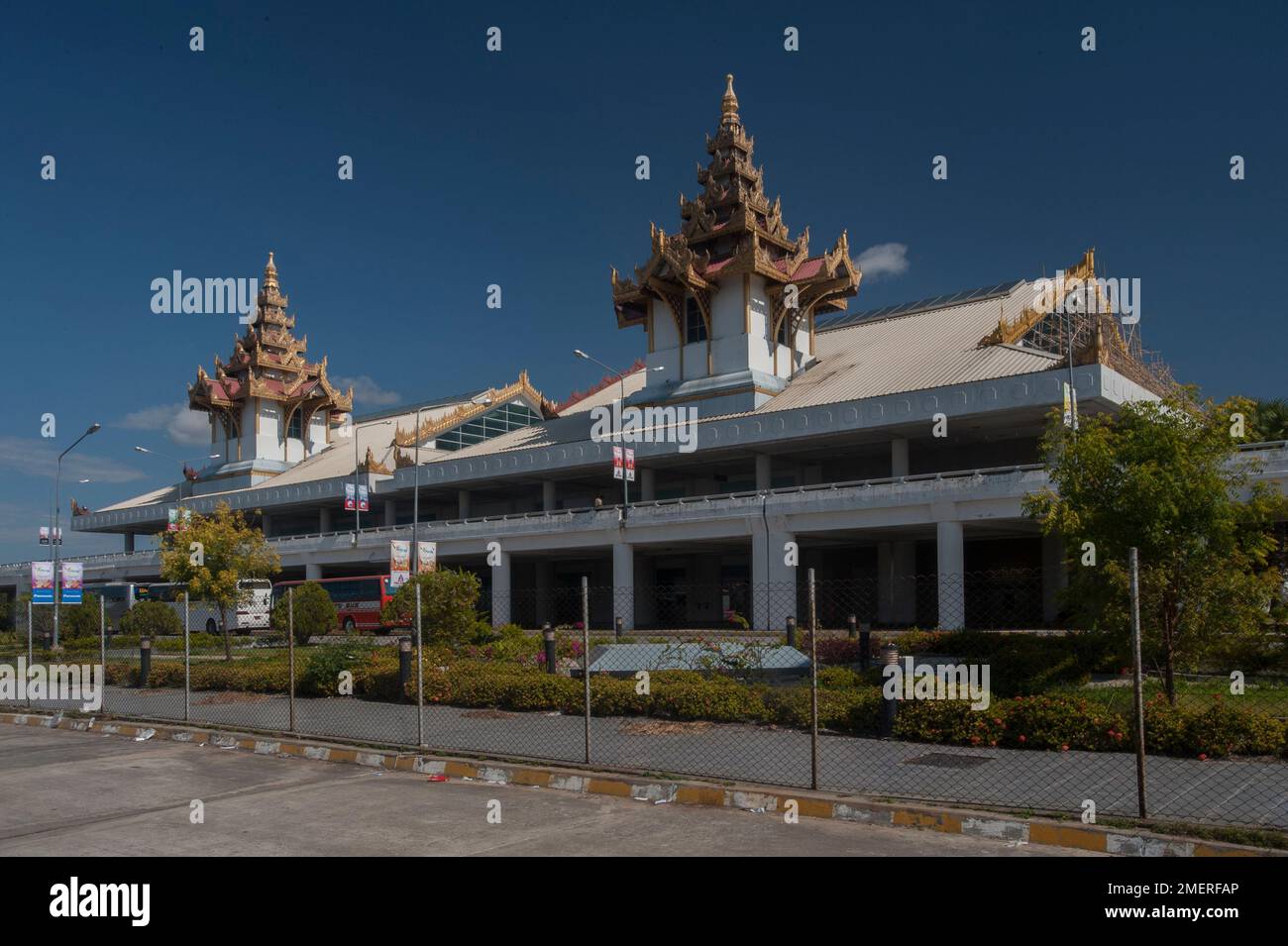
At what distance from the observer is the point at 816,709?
11828mm

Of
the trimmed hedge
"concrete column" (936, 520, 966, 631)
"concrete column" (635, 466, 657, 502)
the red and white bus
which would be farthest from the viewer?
"concrete column" (635, 466, 657, 502)

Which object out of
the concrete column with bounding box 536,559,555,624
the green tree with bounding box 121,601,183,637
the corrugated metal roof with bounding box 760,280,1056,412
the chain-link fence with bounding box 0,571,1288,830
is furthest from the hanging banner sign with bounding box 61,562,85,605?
the corrugated metal roof with bounding box 760,280,1056,412

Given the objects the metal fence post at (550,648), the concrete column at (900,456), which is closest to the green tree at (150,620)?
the metal fence post at (550,648)

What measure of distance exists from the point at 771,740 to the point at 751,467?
3956 centimetres

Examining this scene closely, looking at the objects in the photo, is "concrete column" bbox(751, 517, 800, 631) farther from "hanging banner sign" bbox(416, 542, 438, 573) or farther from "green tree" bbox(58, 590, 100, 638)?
"green tree" bbox(58, 590, 100, 638)

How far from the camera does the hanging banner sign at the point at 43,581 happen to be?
3416 cm

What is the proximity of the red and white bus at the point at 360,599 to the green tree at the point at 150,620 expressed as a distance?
5.25 m

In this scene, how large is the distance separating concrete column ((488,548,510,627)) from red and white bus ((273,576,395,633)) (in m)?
5.26

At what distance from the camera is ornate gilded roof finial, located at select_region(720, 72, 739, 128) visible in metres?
56.7

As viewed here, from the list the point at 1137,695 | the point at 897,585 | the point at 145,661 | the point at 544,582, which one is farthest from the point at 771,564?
the point at 1137,695
